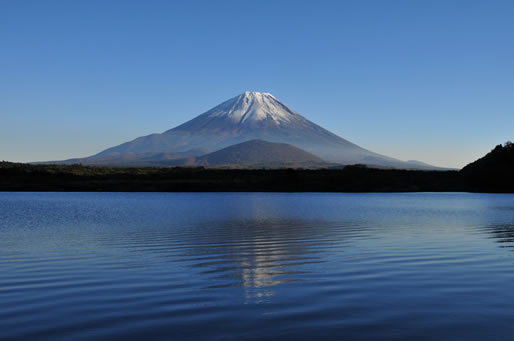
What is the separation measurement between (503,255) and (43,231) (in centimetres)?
2170

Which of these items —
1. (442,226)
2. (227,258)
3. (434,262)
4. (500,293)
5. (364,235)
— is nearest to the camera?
(500,293)

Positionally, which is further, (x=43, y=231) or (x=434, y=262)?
(x=43, y=231)

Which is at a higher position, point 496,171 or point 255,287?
point 496,171

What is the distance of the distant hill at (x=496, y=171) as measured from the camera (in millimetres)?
99938

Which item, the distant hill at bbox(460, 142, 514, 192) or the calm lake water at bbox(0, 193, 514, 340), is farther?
the distant hill at bbox(460, 142, 514, 192)

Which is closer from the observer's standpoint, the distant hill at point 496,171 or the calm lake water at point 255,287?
the calm lake water at point 255,287

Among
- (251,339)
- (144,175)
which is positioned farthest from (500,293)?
(144,175)

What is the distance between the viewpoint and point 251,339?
839 centimetres

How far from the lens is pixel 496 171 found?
102 meters

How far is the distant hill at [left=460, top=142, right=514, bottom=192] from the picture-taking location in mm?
99938

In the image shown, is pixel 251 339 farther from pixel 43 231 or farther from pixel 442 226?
pixel 442 226

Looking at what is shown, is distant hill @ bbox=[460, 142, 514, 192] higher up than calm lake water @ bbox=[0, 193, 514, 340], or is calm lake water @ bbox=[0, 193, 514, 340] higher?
distant hill @ bbox=[460, 142, 514, 192]

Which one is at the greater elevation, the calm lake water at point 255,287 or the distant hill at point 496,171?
A: the distant hill at point 496,171

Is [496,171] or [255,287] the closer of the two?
[255,287]
